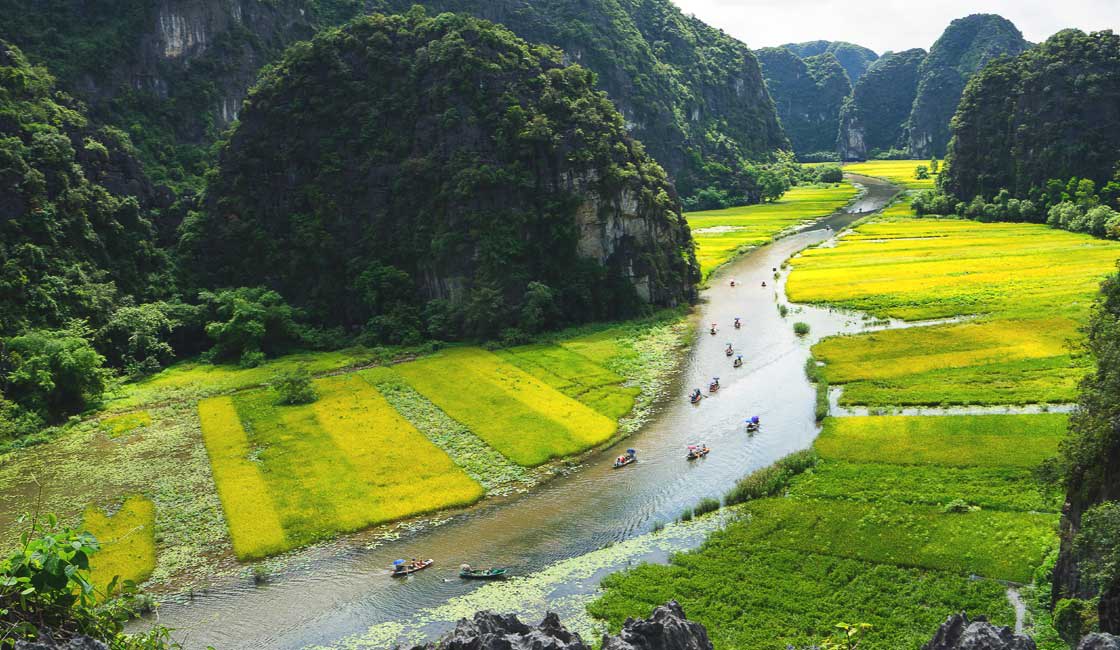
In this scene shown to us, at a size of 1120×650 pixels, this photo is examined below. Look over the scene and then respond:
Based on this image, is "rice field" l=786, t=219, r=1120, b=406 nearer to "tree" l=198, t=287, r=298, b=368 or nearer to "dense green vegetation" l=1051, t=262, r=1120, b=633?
"dense green vegetation" l=1051, t=262, r=1120, b=633

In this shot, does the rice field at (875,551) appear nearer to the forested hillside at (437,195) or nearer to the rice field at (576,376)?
the rice field at (576,376)

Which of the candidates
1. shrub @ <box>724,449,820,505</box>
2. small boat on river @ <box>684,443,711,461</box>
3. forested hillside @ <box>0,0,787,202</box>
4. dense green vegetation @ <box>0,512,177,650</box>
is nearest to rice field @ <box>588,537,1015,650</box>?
shrub @ <box>724,449,820,505</box>

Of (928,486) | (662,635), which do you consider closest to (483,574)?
(662,635)

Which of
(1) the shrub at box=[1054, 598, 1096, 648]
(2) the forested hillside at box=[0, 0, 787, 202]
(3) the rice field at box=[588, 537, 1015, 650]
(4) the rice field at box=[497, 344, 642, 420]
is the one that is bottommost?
(3) the rice field at box=[588, 537, 1015, 650]

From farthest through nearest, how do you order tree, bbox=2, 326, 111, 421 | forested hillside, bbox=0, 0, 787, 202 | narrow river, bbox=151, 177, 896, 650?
forested hillside, bbox=0, 0, 787, 202, tree, bbox=2, 326, 111, 421, narrow river, bbox=151, 177, 896, 650

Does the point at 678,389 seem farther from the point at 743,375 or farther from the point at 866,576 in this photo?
the point at 866,576

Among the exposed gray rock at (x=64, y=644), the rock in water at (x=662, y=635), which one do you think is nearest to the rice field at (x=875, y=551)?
the rock in water at (x=662, y=635)
